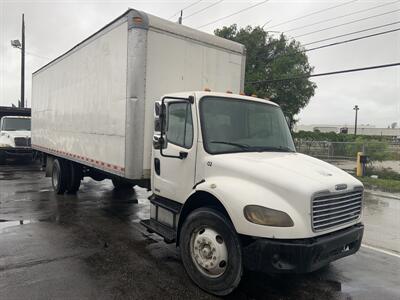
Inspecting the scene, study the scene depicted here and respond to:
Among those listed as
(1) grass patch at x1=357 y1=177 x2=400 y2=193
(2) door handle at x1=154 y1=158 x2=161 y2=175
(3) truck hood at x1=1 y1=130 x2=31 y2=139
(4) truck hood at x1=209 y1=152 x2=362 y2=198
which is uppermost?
(4) truck hood at x1=209 y1=152 x2=362 y2=198

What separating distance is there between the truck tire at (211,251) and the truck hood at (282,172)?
22.9 inches

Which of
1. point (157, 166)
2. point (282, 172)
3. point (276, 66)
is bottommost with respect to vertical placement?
point (157, 166)

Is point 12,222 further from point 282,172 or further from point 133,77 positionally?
Result: point 282,172

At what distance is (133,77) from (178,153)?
1.60 metres

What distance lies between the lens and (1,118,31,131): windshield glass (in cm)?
1845

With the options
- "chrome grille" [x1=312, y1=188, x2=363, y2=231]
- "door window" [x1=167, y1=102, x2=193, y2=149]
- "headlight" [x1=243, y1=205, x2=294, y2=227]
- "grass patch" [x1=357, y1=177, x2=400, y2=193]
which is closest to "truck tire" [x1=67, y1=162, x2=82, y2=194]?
"door window" [x1=167, y1=102, x2=193, y2=149]

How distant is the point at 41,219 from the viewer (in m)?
7.39

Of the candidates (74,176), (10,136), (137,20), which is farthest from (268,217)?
(10,136)

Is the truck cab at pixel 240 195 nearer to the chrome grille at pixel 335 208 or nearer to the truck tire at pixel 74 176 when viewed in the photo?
the chrome grille at pixel 335 208

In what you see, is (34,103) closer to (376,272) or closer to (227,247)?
(227,247)

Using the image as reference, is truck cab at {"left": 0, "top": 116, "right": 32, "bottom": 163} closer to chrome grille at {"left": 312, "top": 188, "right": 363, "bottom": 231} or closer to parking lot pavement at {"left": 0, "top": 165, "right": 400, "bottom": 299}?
parking lot pavement at {"left": 0, "top": 165, "right": 400, "bottom": 299}

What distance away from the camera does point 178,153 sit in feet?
16.2

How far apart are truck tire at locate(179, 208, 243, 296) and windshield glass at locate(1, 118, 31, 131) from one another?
54.8 feet

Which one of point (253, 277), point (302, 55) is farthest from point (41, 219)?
point (302, 55)
